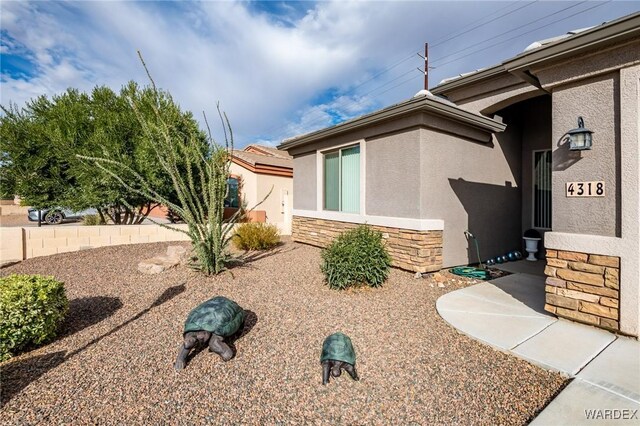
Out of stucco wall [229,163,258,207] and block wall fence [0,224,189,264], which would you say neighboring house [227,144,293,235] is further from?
block wall fence [0,224,189,264]

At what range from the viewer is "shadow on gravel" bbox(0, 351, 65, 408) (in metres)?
2.34

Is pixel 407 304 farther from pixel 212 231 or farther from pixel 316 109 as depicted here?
pixel 316 109

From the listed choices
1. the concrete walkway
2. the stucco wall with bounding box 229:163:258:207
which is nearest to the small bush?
the stucco wall with bounding box 229:163:258:207

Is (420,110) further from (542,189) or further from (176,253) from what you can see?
(176,253)

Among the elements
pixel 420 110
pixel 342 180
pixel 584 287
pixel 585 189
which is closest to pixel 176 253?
pixel 342 180

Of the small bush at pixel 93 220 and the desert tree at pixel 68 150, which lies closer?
the desert tree at pixel 68 150

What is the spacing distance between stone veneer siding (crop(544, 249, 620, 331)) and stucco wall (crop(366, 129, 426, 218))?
233 centimetres

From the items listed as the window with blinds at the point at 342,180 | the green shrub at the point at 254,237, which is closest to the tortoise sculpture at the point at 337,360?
the window with blinds at the point at 342,180

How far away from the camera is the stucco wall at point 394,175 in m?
5.64

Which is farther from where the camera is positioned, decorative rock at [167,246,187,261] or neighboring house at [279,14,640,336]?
decorative rock at [167,246,187,261]

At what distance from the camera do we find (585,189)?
3.40m

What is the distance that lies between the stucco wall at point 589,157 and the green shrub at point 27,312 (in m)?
6.02

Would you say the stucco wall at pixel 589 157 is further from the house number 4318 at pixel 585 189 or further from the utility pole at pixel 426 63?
the utility pole at pixel 426 63

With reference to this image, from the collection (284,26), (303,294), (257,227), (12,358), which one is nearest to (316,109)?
(284,26)
